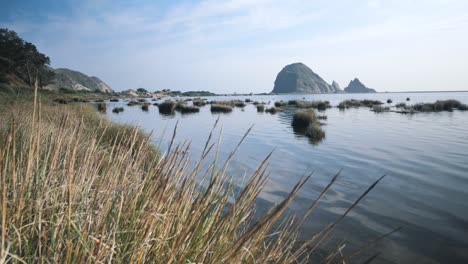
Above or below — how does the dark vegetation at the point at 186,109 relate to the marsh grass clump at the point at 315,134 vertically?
above

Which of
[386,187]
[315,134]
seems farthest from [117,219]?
[315,134]

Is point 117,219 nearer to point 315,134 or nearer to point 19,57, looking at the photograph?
point 315,134

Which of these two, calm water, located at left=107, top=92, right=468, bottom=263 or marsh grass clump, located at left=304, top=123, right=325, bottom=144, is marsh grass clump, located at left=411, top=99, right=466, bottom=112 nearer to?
calm water, located at left=107, top=92, right=468, bottom=263

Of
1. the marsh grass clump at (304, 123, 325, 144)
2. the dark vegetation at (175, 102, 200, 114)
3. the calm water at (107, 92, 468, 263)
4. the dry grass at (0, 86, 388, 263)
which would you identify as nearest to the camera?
the dry grass at (0, 86, 388, 263)

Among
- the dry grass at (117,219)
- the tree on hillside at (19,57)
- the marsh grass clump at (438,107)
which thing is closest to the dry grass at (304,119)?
the marsh grass clump at (438,107)

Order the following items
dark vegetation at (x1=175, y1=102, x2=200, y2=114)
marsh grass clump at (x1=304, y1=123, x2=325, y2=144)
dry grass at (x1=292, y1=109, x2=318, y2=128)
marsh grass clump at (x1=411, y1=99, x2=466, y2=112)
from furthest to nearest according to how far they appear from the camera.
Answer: dark vegetation at (x1=175, y1=102, x2=200, y2=114) → marsh grass clump at (x1=411, y1=99, x2=466, y2=112) → dry grass at (x1=292, y1=109, x2=318, y2=128) → marsh grass clump at (x1=304, y1=123, x2=325, y2=144)

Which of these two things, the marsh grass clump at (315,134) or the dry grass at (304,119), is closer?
the marsh grass clump at (315,134)

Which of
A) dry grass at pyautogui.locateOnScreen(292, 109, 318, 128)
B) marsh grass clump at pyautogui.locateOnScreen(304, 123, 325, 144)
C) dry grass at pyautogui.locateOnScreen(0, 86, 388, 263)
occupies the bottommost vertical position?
marsh grass clump at pyautogui.locateOnScreen(304, 123, 325, 144)

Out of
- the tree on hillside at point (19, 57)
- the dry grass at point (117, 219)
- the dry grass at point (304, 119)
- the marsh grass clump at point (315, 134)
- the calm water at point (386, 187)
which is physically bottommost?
the calm water at point (386, 187)

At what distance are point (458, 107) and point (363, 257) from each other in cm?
4277

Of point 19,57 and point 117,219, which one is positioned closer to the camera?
point 117,219

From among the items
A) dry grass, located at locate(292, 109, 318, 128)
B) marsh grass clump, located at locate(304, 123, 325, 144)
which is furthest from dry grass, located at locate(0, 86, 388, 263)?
dry grass, located at locate(292, 109, 318, 128)

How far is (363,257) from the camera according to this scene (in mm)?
4828

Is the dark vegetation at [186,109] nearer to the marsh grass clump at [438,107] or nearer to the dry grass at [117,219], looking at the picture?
the marsh grass clump at [438,107]
